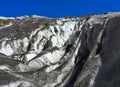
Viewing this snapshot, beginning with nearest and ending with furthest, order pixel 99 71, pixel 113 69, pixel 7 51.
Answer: pixel 113 69, pixel 99 71, pixel 7 51

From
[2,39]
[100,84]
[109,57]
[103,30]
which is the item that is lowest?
[100,84]

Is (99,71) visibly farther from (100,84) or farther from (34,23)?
(34,23)

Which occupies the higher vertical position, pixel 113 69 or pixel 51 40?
pixel 51 40

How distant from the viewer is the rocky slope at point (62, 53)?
43688 mm

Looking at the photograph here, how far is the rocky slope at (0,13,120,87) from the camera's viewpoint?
1720 inches

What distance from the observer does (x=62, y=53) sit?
266 ft

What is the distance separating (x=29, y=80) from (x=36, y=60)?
1730cm

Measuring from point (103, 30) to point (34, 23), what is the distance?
177ft

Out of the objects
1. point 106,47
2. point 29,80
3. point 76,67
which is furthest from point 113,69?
point 29,80

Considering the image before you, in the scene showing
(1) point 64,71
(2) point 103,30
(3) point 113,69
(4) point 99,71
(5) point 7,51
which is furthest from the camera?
(5) point 7,51

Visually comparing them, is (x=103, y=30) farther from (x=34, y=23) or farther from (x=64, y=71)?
(x=34, y=23)

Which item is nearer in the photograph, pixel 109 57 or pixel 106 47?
pixel 109 57

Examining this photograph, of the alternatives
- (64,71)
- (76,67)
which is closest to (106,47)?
(76,67)

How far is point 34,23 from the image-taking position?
4107 inches
